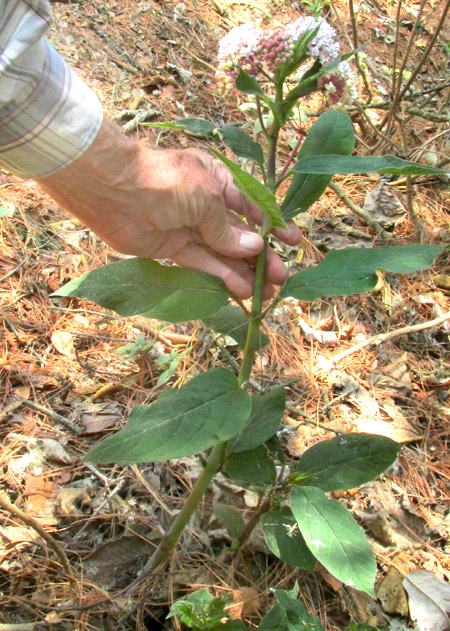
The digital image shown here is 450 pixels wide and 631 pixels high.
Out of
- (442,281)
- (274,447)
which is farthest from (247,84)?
(442,281)

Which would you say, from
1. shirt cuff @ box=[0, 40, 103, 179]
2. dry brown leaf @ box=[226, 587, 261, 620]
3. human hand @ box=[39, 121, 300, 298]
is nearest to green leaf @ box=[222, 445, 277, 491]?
dry brown leaf @ box=[226, 587, 261, 620]

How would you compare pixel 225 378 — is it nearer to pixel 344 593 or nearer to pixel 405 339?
pixel 344 593

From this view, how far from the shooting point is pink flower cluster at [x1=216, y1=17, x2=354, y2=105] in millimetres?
1202

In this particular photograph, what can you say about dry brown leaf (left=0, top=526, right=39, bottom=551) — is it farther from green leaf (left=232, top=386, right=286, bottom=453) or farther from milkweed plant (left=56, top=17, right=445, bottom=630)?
green leaf (left=232, top=386, right=286, bottom=453)

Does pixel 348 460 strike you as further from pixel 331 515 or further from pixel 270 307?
pixel 270 307

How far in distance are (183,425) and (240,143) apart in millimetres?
731

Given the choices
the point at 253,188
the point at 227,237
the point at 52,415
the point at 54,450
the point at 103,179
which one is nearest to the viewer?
the point at 253,188

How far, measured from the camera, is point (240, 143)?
1319 millimetres

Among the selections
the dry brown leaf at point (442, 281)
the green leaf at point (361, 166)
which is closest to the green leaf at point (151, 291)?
the green leaf at point (361, 166)

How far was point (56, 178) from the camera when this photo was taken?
129cm

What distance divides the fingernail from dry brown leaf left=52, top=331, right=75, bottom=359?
1.06m

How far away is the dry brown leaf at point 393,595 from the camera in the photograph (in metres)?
1.52

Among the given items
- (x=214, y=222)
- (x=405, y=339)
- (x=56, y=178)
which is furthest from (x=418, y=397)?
(x=56, y=178)

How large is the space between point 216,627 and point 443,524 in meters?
0.98
